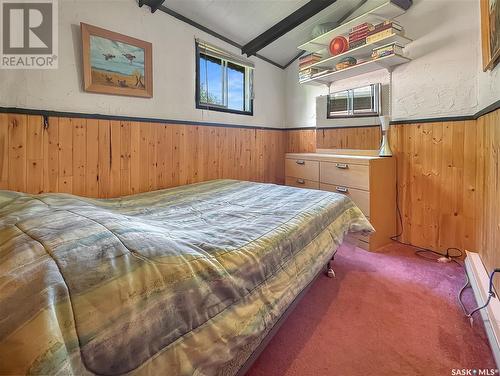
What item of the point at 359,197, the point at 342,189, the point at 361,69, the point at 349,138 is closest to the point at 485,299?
the point at 359,197

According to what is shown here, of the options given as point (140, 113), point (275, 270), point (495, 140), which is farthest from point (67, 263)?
point (495, 140)

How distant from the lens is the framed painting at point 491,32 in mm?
1415

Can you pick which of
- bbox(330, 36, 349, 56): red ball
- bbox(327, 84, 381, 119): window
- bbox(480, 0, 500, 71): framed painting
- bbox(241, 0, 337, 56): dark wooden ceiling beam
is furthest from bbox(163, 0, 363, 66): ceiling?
bbox(480, 0, 500, 71): framed painting

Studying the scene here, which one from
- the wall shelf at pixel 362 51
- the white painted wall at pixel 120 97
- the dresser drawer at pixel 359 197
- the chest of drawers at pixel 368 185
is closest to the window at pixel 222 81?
the white painted wall at pixel 120 97

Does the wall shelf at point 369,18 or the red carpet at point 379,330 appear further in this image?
the wall shelf at point 369,18

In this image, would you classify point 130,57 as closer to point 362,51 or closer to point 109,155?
point 109,155

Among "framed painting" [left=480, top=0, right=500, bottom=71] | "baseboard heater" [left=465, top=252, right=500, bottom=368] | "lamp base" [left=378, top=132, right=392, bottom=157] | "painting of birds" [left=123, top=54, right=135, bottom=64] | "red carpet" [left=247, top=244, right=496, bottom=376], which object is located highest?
"painting of birds" [left=123, top=54, right=135, bottom=64]

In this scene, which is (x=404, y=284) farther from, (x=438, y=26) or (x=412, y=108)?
(x=438, y=26)

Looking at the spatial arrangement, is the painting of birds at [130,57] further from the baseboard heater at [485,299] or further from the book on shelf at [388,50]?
the baseboard heater at [485,299]

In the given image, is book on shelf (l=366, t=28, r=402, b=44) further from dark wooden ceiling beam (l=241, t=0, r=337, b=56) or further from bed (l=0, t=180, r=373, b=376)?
bed (l=0, t=180, r=373, b=376)

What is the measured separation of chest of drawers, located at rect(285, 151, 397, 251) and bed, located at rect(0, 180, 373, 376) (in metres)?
1.48

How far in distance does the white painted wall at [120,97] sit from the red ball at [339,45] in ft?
3.58

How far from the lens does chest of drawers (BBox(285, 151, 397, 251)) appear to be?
2465 mm

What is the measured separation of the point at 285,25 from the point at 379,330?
289 centimetres
